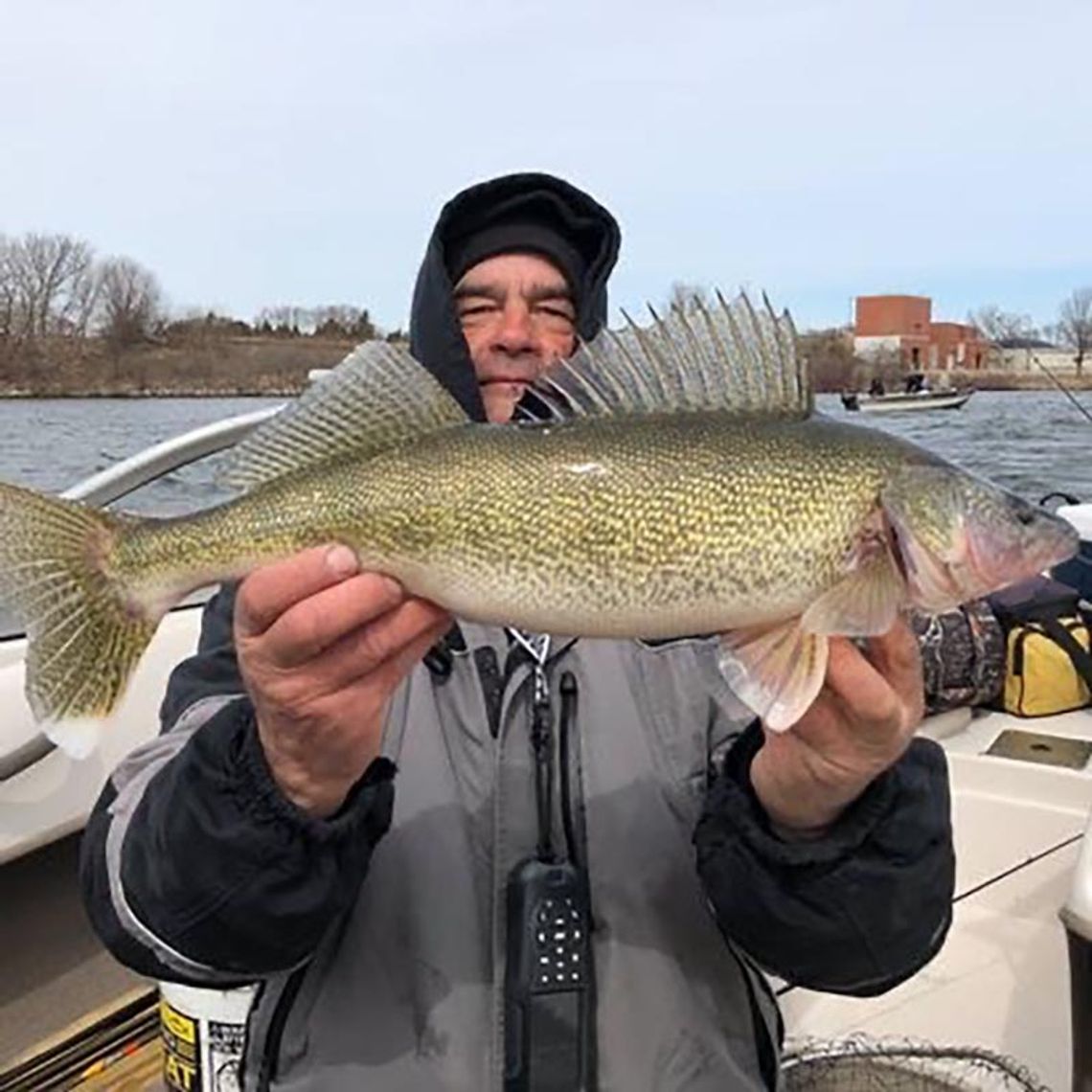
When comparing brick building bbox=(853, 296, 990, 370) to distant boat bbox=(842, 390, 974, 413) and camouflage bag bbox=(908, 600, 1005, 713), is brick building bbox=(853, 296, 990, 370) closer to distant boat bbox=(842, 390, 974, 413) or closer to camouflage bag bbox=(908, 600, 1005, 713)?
distant boat bbox=(842, 390, 974, 413)

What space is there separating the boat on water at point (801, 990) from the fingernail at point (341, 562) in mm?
1712

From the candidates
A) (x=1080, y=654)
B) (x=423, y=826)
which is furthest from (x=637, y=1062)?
(x=1080, y=654)

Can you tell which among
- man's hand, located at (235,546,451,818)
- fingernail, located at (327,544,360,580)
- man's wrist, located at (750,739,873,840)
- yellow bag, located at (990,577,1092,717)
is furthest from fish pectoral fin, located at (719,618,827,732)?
yellow bag, located at (990,577,1092,717)

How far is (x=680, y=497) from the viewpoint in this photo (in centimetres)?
157

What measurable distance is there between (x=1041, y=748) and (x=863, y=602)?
9.37 ft

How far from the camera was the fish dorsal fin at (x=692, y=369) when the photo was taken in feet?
5.47

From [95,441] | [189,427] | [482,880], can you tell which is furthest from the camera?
[95,441]

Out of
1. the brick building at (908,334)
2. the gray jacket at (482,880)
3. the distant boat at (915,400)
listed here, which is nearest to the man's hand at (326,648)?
the gray jacket at (482,880)

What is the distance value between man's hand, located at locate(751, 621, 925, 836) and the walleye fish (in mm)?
44

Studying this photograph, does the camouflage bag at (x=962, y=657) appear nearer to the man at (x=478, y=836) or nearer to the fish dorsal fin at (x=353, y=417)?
the man at (x=478, y=836)

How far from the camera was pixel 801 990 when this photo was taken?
3.05m

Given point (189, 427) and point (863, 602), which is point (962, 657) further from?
point (863, 602)

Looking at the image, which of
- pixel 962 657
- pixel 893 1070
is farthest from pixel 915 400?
pixel 893 1070

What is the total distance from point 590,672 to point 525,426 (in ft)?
1.48
